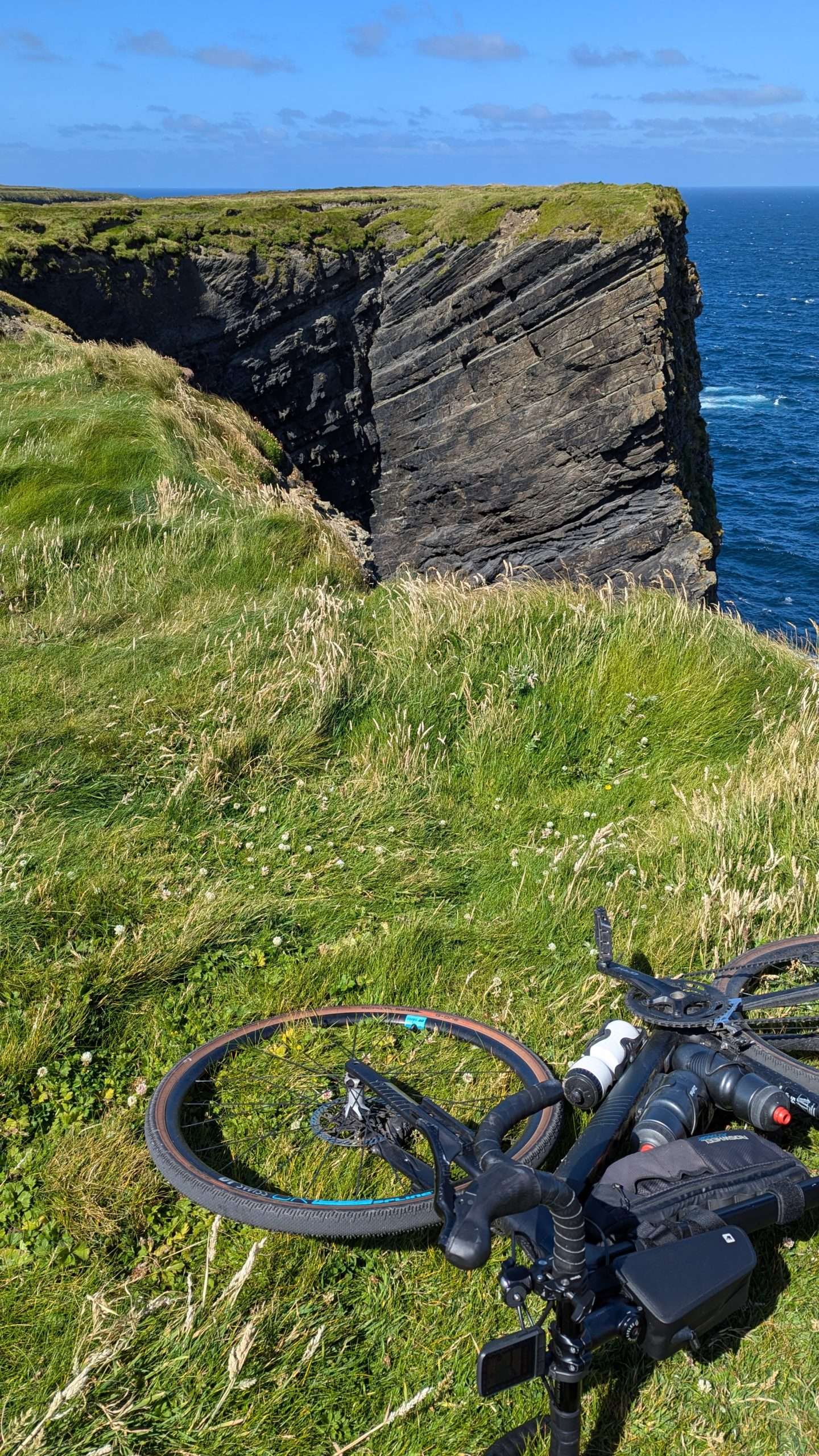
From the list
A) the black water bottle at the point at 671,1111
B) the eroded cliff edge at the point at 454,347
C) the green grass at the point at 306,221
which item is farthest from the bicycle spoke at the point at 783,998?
the green grass at the point at 306,221

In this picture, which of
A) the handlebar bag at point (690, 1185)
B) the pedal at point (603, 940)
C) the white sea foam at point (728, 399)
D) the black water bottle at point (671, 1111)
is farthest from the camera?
the white sea foam at point (728, 399)

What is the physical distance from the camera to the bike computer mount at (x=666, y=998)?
4.41 meters

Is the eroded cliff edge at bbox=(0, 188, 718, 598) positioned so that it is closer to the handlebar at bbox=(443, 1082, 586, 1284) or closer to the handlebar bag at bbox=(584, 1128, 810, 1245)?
the handlebar bag at bbox=(584, 1128, 810, 1245)

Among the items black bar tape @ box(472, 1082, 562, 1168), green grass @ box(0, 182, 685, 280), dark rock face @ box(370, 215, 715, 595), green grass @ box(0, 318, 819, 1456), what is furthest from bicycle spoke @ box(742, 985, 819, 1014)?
green grass @ box(0, 182, 685, 280)

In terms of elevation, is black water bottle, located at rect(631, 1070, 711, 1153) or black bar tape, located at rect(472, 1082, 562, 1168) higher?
black bar tape, located at rect(472, 1082, 562, 1168)

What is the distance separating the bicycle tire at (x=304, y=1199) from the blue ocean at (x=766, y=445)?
6559mm

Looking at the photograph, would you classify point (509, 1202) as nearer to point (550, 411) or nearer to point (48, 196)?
point (550, 411)

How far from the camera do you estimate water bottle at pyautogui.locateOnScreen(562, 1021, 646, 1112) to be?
4156 mm

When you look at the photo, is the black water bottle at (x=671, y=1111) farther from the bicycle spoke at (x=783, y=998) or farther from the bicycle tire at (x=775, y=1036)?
the bicycle spoke at (x=783, y=998)

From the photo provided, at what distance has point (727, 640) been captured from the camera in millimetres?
8797

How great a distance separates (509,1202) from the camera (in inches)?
101

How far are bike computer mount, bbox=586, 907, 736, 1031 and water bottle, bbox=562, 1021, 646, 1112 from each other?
0.52ft

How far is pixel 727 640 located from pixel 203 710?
467cm

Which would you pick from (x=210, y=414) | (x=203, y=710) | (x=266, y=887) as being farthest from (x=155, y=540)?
(x=210, y=414)
